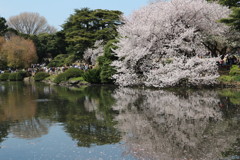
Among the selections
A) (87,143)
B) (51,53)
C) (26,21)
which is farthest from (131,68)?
(26,21)

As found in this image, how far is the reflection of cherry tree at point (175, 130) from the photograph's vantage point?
8.39 meters

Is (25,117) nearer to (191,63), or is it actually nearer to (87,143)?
(87,143)

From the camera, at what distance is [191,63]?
24094mm

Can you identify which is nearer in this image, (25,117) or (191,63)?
(25,117)

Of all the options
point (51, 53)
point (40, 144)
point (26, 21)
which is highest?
point (26, 21)

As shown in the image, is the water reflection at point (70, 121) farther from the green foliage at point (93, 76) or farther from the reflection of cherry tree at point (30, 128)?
the green foliage at point (93, 76)

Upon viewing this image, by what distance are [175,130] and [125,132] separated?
1.78 m

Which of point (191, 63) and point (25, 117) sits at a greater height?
point (191, 63)

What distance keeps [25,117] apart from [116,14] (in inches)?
1356

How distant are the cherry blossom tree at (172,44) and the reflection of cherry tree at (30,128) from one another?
43.4 feet

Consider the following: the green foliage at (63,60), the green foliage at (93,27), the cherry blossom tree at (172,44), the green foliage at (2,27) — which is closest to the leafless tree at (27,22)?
the green foliage at (2,27)

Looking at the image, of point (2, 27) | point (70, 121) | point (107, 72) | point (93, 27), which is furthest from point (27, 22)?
point (70, 121)

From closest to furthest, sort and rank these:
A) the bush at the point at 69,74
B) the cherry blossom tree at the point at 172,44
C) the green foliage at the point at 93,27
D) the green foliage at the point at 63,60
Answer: the cherry blossom tree at the point at 172,44 < the bush at the point at 69,74 < the green foliage at the point at 93,27 < the green foliage at the point at 63,60

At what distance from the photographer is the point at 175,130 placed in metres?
10.9
